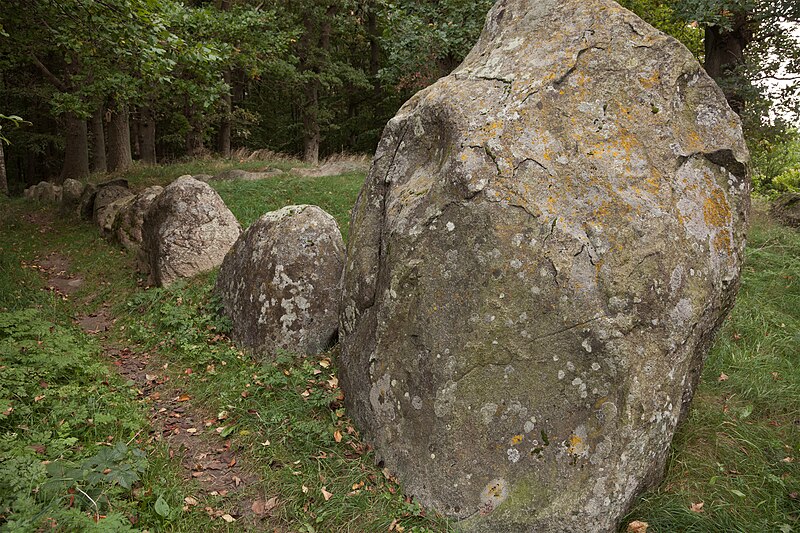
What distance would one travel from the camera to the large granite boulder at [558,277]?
3.62 metres

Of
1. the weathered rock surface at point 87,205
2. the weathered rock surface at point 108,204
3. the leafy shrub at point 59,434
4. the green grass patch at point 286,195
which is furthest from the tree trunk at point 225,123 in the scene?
the leafy shrub at point 59,434

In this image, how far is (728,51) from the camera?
11227 mm

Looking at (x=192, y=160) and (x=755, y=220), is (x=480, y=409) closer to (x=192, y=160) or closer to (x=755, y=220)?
(x=755, y=220)

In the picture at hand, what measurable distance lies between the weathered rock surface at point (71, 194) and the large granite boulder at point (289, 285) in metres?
9.30

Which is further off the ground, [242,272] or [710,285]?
[710,285]

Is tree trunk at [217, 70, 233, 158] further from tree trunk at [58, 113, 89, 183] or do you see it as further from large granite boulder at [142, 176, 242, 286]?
large granite boulder at [142, 176, 242, 286]

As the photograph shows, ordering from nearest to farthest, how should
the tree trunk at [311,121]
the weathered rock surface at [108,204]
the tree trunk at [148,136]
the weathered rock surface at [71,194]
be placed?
the weathered rock surface at [108,204] < the weathered rock surface at [71,194] < the tree trunk at [148,136] < the tree trunk at [311,121]

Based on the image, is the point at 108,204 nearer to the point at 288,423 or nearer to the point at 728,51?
the point at 288,423

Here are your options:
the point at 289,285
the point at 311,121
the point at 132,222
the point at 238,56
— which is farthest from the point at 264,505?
the point at 311,121

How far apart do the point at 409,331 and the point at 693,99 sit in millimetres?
2880

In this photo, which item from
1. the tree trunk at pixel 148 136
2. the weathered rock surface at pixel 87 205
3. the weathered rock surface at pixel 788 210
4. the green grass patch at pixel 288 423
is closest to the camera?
the green grass patch at pixel 288 423

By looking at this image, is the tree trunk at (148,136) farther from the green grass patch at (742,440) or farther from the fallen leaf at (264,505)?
the green grass patch at (742,440)

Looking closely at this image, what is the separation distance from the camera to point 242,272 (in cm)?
679

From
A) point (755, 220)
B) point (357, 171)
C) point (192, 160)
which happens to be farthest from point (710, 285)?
point (192, 160)
